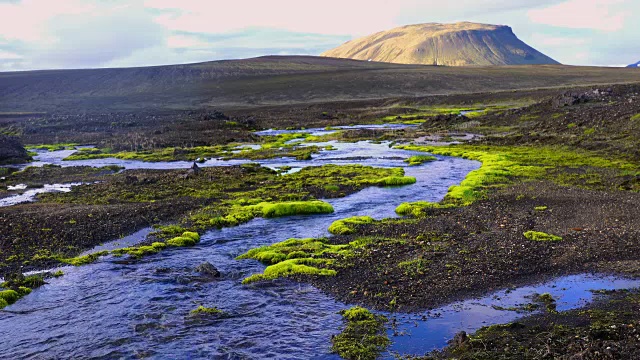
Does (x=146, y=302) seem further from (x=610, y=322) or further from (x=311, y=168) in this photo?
(x=311, y=168)

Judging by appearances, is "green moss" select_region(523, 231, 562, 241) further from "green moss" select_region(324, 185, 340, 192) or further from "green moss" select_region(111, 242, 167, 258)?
"green moss" select_region(111, 242, 167, 258)

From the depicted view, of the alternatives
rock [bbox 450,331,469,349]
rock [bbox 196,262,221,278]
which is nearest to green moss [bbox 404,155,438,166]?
rock [bbox 196,262,221,278]

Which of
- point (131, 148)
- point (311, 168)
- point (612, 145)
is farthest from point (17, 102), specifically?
point (612, 145)

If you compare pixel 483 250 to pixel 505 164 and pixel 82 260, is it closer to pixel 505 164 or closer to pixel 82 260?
pixel 82 260

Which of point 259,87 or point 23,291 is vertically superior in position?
point 259,87

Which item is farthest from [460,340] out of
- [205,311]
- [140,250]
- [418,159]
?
[418,159]

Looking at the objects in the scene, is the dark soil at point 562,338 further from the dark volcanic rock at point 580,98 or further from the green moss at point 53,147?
the green moss at point 53,147
